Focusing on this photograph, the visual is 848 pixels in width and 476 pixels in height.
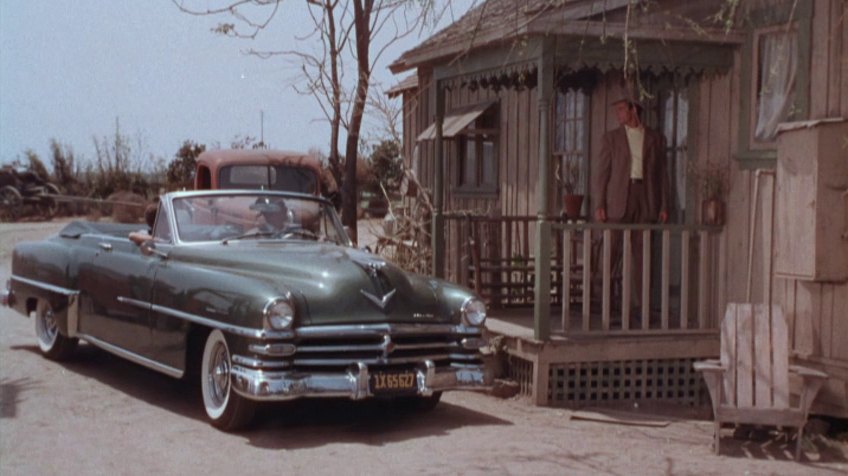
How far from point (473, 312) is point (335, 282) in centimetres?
104

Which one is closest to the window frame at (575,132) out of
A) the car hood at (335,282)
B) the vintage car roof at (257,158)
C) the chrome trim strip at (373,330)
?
the car hood at (335,282)

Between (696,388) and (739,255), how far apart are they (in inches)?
47.5

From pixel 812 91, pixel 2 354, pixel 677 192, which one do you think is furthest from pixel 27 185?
pixel 812 91

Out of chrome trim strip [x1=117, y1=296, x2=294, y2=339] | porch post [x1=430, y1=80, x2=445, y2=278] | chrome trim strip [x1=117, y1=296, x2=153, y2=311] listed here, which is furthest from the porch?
chrome trim strip [x1=117, y1=296, x2=153, y2=311]

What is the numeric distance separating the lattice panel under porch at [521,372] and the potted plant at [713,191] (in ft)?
6.80

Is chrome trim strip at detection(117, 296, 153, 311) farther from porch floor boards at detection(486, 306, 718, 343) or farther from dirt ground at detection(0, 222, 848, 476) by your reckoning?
porch floor boards at detection(486, 306, 718, 343)

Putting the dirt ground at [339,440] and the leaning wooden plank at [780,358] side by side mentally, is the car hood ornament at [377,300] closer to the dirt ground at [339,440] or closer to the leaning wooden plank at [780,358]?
the dirt ground at [339,440]

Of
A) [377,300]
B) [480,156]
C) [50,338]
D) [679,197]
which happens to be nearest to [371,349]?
[377,300]

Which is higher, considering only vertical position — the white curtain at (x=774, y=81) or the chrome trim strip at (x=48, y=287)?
the white curtain at (x=774, y=81)

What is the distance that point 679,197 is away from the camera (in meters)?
10.4

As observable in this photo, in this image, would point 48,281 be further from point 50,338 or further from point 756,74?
point 756,74

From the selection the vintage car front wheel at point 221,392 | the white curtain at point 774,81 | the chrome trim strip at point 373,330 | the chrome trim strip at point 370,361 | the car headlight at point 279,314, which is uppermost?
the white curtain at point 774,81

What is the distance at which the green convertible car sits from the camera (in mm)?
6816

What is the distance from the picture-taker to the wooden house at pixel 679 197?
27.1 feet
